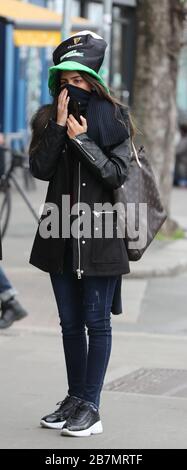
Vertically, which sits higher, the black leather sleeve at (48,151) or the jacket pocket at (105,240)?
the black leather sleeve at (48,151)

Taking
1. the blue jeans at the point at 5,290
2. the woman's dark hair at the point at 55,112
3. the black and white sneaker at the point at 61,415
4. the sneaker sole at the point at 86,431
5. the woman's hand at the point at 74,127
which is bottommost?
the sneaker sole at the point at 86,431

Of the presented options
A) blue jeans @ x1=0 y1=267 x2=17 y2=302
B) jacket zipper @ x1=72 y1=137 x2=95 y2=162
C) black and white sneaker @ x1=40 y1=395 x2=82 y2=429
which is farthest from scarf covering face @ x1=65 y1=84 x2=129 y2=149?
blue jeans @ x1=0 y1=267 x2=17 y2=302

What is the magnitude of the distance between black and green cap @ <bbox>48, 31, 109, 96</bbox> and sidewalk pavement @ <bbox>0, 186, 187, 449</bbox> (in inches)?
66.9

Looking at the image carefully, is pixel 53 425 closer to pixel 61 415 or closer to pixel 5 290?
pixel 61 415

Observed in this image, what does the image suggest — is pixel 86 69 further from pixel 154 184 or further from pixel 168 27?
pixel 168 27

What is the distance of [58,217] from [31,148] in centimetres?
38

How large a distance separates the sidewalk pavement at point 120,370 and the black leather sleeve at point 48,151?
1293mm

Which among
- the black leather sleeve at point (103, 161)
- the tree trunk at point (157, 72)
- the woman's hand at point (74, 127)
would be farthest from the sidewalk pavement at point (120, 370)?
the tree trunk at point (157, 72)

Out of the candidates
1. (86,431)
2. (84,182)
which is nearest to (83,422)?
(86,431)

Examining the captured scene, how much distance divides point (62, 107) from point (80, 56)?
256 millimetres

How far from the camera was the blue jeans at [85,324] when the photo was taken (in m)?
5.09

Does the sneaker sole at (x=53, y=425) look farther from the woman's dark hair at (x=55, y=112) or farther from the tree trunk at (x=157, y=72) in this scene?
the tree trunk at (x=157, y=72)

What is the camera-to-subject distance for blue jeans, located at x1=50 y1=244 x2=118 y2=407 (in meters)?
5.09
